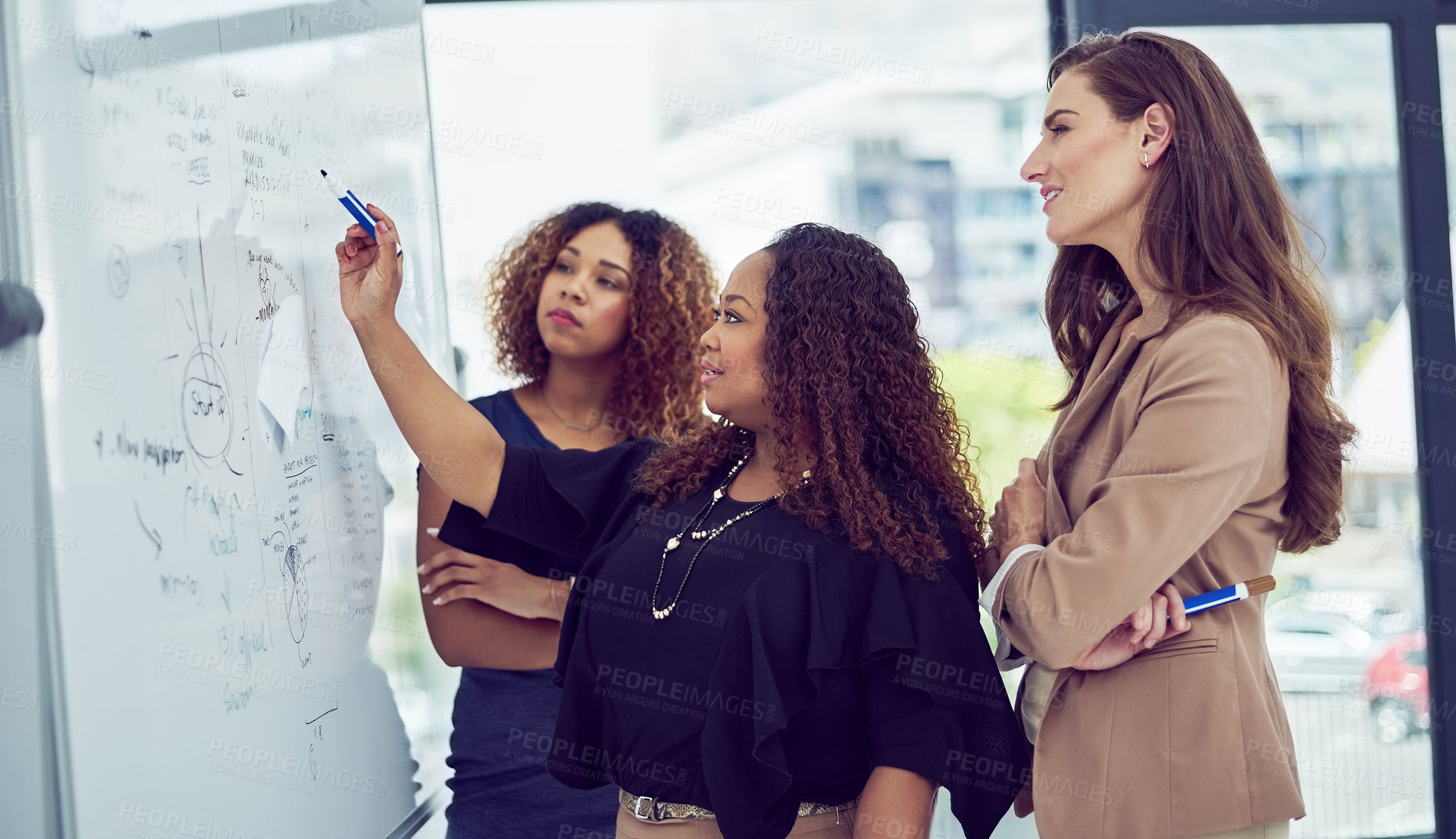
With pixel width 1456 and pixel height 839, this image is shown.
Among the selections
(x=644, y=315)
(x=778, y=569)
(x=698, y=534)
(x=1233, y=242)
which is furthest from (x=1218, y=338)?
(x=644, y=315)

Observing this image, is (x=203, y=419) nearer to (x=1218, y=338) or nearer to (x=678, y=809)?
(x=678, y=809)

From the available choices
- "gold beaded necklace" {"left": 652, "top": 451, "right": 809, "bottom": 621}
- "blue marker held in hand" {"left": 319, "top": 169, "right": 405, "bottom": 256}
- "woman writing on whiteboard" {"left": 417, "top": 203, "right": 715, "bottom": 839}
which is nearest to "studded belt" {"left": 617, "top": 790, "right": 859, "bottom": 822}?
"gold beaded necklace" {"left": 652, "top": 451, "right": 809, "bottom": 621}

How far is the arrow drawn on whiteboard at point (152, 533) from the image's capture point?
3.34ft

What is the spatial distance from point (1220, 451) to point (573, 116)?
3291 millimetres

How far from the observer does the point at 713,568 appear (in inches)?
56.4

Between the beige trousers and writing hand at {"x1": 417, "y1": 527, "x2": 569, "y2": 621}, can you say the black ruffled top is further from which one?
writing hand at {"x1": 417, "y1": 527, "x2": 569, "y2": 621}

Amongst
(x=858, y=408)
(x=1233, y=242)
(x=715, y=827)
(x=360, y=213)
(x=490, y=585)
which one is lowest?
(x=715, y=827)

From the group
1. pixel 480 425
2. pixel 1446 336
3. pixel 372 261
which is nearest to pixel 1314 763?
pixel 1446 336

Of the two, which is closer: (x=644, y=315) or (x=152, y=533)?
(x=152, y=533)

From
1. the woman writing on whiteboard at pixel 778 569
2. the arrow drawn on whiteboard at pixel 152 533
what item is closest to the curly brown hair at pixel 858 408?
the woman writing on whiteboard at pixel 778 569

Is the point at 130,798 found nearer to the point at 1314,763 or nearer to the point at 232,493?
the point at 232,493

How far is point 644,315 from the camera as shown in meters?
2.03

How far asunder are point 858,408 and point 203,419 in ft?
2.71

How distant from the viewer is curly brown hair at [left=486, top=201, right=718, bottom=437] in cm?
203
